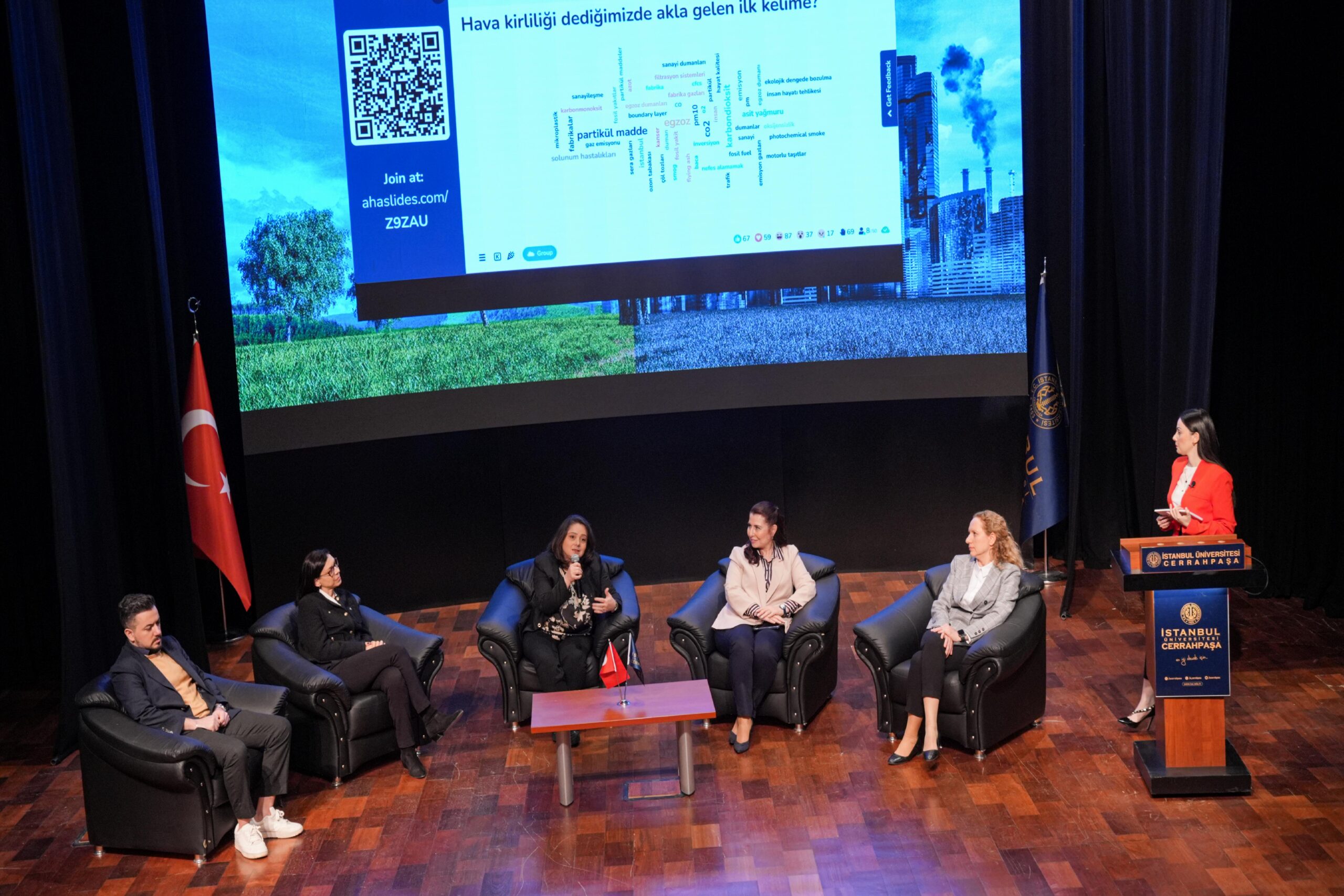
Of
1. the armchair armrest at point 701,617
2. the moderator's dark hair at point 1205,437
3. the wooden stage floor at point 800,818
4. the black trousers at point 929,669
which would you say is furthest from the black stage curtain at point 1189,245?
the armchair armrest at point 701,617

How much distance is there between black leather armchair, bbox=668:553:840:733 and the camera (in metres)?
5.48

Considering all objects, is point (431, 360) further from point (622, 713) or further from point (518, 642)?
point (622, 713)

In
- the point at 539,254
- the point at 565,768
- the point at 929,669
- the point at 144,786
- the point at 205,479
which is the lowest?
the point at 565,768

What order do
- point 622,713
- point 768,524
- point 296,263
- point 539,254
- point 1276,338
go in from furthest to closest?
point 296,263
point 539,254
point 1276,338
point 768,524
point 622,713

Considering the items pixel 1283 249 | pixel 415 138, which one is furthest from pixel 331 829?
pixel 1283 249

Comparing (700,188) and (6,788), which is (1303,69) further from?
(6,788)

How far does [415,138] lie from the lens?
7.30 metres

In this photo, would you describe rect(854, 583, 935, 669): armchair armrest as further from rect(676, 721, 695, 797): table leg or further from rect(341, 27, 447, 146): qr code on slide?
rect(341, 27, 447, 146): qr code on slide

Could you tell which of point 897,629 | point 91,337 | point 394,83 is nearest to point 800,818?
point 897,629

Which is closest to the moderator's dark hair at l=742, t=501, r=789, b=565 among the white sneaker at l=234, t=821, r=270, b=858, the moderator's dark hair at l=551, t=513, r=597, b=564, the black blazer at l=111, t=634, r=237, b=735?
the moderator's dark hair at l=551, t=513, r=597, b=564

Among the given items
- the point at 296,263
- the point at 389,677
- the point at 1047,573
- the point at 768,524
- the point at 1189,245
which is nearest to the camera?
the point at 389,677

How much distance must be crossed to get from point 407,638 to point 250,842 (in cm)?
126

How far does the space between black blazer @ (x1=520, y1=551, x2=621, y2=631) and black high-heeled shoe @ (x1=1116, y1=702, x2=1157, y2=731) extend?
2.40 m

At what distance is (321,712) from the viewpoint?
5.16m
